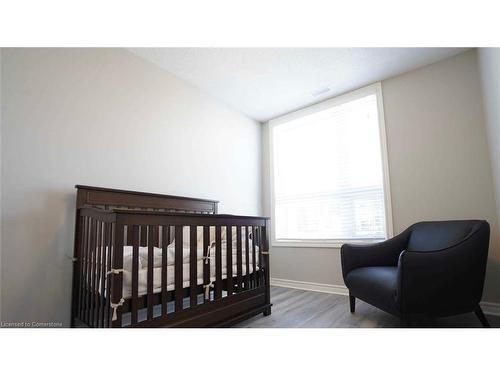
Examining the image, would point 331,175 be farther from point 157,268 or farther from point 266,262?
point 157,268

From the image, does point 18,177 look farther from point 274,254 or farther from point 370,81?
point 370,81

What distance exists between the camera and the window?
8.62 ft

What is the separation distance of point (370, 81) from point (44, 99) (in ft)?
9.75

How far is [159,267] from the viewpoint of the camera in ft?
4.63

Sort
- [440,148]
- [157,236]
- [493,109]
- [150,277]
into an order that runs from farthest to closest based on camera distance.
A: [440,148]
[157,236]
[493,109]
[150,277]

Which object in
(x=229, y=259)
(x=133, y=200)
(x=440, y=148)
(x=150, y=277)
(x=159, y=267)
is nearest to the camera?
(x=150, y=277)

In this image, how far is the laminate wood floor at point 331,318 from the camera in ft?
5.58

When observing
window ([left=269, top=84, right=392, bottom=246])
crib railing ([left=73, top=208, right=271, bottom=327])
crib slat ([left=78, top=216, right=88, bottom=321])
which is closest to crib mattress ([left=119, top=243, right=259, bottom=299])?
crib railing ([left=73, top=208, right=271, bottom=327])

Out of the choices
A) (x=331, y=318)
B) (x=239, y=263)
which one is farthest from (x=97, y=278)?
(x=331, y=318)

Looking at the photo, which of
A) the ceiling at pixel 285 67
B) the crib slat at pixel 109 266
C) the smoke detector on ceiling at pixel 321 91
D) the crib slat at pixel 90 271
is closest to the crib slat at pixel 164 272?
the crib slat at pixel 109 266

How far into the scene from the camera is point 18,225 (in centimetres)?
150

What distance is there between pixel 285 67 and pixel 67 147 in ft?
6.61
